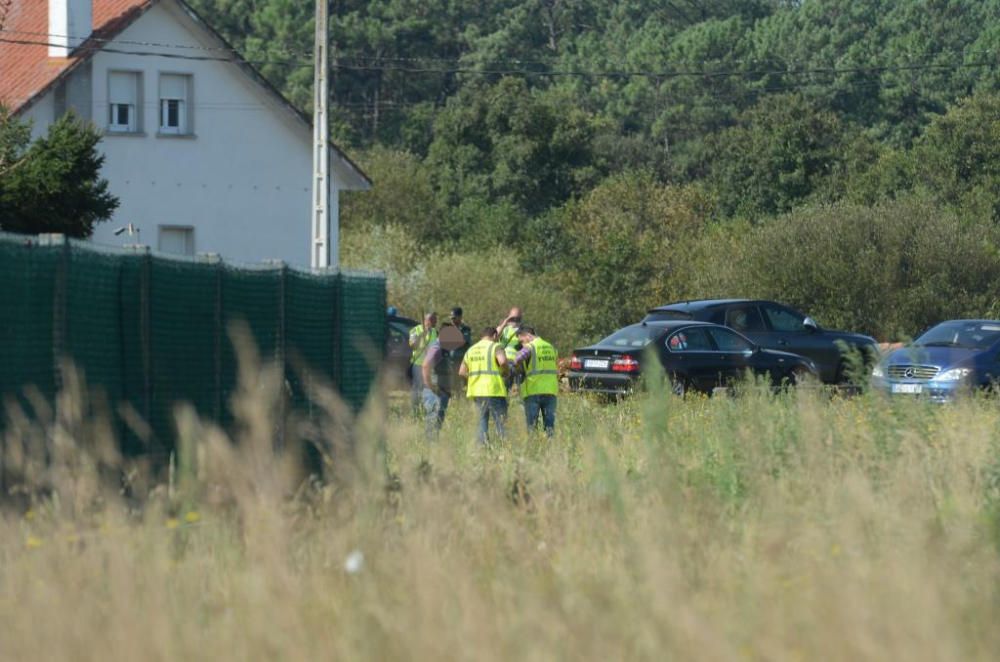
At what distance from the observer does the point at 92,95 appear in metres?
34.9

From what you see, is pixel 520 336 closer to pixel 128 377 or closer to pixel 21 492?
pixel 128 377

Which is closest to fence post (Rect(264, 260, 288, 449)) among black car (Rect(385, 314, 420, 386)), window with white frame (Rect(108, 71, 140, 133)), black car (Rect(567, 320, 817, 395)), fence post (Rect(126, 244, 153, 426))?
fence post (Rect(126, 244, 153, 426))

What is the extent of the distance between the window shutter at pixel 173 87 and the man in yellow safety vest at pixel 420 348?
15915 mm

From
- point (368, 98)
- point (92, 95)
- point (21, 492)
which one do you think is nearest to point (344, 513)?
point (21, 492)

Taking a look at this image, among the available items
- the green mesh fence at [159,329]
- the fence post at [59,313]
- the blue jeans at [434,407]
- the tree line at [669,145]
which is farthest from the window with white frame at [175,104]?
the fence post at [59,313]

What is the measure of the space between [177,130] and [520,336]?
18743mm

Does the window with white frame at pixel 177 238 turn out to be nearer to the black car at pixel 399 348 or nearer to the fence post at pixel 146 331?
the black car at pixel 399 348

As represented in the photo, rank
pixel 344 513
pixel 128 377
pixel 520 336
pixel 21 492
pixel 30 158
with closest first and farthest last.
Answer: pixel 344 513, pixel 21 492, pixel 128 377, pixel 520 336, pixel 30 158

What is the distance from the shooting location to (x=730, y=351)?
84.9 feet

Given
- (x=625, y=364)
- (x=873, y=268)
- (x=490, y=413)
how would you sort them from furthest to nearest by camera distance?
(x=873, y=268), (x=625, y=364), (x=490, y=413)

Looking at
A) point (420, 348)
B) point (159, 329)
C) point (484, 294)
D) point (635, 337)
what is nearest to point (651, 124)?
point (484, 294)

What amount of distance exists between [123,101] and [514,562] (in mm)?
29070

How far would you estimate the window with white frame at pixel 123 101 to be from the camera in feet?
116

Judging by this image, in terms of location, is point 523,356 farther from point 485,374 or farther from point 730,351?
point 730,351
